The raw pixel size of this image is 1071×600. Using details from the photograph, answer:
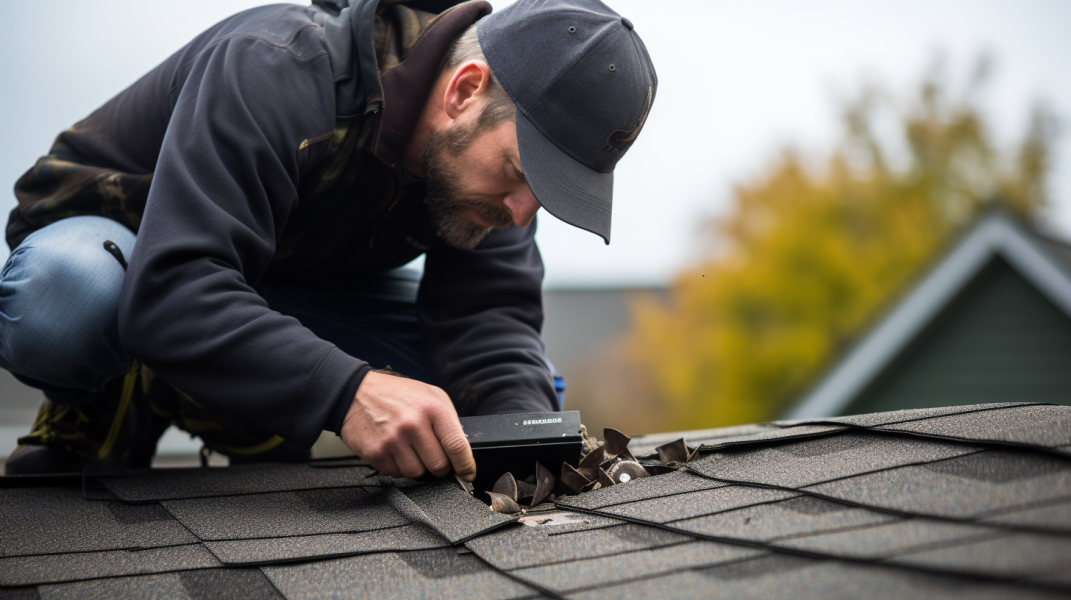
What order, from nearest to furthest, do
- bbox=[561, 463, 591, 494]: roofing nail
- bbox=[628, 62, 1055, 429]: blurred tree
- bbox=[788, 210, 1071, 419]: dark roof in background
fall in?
bbox=[561, 463, 591, 494]: roofing nail, bbox=[788, 210, 1071, 419]: dark roof in background, bbox=[628, 62, 1055, 429]: blurred tree

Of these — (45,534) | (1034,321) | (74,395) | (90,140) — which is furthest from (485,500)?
(1034,321)

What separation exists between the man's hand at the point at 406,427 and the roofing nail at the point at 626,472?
1.00 ft

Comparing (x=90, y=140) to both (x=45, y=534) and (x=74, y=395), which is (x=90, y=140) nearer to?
(x=74, y=395)

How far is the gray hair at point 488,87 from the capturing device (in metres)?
1.74

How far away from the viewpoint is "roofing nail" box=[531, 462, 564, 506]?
53.9 inches

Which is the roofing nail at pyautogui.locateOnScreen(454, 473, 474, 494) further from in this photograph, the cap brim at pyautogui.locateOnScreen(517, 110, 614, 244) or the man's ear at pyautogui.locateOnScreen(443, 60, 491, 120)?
the man's ear at pyautogui.locateOnScreen(443, 60, 491, 120)

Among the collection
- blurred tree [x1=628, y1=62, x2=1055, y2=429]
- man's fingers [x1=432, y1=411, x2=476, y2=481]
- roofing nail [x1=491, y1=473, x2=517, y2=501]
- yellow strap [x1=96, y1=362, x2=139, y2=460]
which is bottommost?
blurred tree [x1=628, y1=62, x2=1055, y2=429]

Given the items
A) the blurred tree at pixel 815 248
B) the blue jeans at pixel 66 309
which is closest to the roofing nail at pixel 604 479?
the blue jeans at pixel 66 309

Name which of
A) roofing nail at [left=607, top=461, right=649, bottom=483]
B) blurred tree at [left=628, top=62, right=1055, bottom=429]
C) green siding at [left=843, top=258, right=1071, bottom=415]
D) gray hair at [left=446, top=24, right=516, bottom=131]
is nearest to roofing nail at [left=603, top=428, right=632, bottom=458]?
roofing nail at [left=607, top=461, right=649, bottom=483]

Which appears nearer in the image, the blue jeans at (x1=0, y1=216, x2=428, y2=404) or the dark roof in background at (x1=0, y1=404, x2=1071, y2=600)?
the dark roof in background at (x1=0, y1=404, x2=1071, y2=600)

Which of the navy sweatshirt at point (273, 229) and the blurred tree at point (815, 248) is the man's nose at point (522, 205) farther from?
the blurred tree at point (815, 248)

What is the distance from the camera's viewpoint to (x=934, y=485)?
1030mm

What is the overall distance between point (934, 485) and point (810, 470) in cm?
21

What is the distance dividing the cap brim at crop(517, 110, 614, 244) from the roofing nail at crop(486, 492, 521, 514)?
605mm
